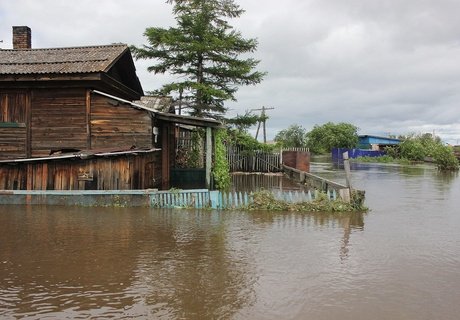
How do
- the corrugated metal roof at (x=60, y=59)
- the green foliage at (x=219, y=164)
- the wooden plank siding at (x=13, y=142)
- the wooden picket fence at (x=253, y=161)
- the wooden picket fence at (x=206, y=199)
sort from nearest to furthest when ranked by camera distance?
the wooden picket fence at (x=206, y=199) → the corrugated metal roof at (x=60, y=59) → the wooden plank siding at (x=13, y=142) → the green foliage at (x=219, y=164) → the wooden picket fence at (x=253, y=161)

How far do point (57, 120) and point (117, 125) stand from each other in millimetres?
2217

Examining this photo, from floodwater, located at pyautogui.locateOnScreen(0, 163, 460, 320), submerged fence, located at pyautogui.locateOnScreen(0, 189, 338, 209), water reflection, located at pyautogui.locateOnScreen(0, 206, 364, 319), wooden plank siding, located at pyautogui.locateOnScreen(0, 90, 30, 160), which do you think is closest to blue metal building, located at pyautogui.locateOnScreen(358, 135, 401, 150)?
submerged fence, located at pyautogui.locateOnScreen(0, 189, 338, 209)

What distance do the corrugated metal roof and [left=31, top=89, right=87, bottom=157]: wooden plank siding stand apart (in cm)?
84

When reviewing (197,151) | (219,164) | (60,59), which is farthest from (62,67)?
(197,151)

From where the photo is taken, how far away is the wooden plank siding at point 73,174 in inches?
541

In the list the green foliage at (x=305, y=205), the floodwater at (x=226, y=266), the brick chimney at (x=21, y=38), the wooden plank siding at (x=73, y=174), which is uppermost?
the brick chimney at (x=21, y=38)

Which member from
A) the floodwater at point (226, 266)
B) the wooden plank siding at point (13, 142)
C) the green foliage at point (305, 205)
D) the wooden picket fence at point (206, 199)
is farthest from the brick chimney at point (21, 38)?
the green foliage at point (305, 205)

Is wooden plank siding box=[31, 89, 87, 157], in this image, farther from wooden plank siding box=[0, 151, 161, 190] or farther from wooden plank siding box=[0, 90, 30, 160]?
wooden plank siding box=[0, 151, 161, 190]

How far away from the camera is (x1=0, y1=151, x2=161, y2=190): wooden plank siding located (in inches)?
541

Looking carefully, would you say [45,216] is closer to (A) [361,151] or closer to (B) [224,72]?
(B) [224,72]

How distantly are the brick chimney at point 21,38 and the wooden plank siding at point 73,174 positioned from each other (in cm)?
705

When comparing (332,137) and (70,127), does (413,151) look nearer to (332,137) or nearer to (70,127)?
(332,137)

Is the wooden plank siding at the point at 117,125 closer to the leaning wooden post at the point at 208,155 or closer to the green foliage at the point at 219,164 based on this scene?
the leaning wooden post at the point at 208,155

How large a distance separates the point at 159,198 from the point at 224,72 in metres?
12.9
